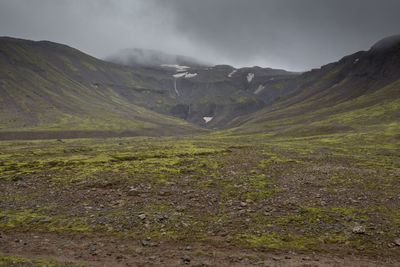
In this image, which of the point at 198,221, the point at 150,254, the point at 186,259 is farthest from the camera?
the point at 198,221

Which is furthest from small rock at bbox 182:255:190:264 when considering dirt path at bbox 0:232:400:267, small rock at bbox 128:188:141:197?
small rock at bbox 128:188:141:197

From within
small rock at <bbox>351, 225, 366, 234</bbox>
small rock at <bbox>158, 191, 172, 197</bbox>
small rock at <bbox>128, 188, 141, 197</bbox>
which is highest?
small rock at <bbox>351, 225, 366, 234</bbox>

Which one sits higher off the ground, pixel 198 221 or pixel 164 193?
pixel 198 221

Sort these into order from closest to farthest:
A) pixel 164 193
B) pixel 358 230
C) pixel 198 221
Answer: pixel 358 230
pixel 198 221
pixel 164 193

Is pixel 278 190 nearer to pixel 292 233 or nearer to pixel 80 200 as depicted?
pixel 292 233

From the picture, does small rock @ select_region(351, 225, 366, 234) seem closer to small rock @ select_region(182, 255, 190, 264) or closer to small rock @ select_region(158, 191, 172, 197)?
small rock @ select_region(182, 255, 190, 264)

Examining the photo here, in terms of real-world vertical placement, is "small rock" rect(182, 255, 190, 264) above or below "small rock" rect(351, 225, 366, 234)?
below

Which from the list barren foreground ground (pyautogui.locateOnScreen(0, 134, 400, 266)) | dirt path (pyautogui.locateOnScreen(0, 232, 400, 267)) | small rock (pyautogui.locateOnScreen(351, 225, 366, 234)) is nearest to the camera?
dirt path (pyautogui.locateOnScreen(0, 232, 400, 267))

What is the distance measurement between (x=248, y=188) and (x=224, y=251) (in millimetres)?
10806

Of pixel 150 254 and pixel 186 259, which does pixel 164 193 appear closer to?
pixel 150 254

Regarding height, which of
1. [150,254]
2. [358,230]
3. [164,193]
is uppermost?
[358,230]

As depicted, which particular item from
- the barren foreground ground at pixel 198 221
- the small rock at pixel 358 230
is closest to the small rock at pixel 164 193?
the barren foreground ground at pixel 198 221

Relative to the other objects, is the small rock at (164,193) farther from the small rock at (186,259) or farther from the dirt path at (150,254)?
the small rock at (186,259)

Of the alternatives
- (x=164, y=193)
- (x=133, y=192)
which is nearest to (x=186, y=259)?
(x=164, y=193)
